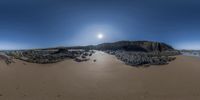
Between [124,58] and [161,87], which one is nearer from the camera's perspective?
[161,87]

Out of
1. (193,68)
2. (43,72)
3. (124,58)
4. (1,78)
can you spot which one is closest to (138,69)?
(124,58)

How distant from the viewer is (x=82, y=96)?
21.1ft

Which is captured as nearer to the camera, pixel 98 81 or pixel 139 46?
pixel 98 81

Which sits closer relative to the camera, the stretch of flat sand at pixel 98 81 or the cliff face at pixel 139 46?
the stretch of flat sand at pixel 98 81

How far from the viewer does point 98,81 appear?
790 centimetres

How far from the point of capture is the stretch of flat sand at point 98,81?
21.3 feet

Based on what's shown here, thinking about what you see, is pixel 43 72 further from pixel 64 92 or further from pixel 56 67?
pixel 64 92

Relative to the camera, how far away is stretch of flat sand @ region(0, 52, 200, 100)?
6.50 metres

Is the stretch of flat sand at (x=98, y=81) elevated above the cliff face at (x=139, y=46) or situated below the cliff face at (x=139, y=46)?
below

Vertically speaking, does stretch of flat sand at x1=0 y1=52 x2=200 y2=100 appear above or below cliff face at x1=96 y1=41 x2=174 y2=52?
below

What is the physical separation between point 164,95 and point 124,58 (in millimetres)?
4579

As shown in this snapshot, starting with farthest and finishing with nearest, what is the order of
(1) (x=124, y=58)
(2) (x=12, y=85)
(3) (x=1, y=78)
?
(1) (x=124, y=58) < (3) (x=1, y=78) < (2) (x=12, y=85)

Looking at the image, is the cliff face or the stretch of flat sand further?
the cliff face

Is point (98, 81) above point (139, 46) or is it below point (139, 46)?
below
